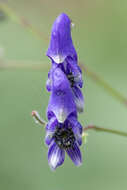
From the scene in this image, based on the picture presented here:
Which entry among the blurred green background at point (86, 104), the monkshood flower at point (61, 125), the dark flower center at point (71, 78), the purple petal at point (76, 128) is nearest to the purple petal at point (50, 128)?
the monkshood flower at point (61, 125)

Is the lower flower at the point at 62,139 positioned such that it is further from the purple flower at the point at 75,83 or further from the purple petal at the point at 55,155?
the purple flower at the point at 75,83

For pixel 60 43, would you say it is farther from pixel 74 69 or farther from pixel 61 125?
pixel 61 125

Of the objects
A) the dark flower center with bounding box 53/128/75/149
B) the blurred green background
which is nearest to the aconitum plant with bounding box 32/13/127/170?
the dark flower center with bounding box 53/128/75/149

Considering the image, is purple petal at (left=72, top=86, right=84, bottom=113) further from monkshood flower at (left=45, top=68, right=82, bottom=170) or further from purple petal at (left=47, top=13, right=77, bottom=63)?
purple petal at (left=47, top=13, right=77, bottom=63)

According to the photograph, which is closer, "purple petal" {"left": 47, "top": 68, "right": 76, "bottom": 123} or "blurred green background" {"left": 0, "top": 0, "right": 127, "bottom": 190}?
"purple petal" {"left": 47, "top": 68, "right": 76, "bottom": 123}

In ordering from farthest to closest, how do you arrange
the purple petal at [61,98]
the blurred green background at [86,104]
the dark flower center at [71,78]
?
the blurred green background at [86,104]
the dark flower center at [71,78]
the purple petal at [61,98]

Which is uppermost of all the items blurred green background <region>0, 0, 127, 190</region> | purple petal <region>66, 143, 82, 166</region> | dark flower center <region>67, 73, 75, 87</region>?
blurred green background <region>0, 0, 127, 190</region>

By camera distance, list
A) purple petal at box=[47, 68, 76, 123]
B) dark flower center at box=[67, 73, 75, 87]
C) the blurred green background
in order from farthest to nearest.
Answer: the blurred green background → dark flower center at box=[67, 73, 75, 87] → purple petal at box=[47, 68, 76, 123]

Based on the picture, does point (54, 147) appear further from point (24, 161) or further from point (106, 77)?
point (106, 77)
